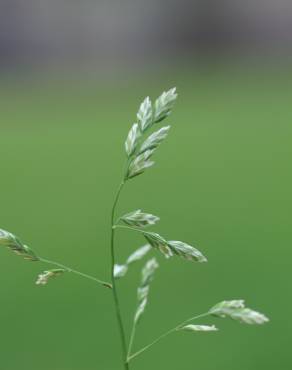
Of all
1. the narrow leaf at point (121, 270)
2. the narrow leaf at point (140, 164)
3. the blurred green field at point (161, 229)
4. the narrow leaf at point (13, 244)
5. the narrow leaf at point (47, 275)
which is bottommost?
the blurred green field at point (161, 229)

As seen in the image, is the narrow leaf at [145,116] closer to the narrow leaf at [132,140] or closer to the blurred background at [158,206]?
the narrow leaf at [132,140]

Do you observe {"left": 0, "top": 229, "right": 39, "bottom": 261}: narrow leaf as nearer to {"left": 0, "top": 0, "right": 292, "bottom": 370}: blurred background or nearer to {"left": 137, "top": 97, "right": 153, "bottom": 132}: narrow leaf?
{"left": 137, "top": 97, "right": 153, "bottom": 132}: narrow leaf

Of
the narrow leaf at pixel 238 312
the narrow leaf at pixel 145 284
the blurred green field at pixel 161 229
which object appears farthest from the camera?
the blurred green field at pixel 161 229

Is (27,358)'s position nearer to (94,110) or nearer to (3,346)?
(3,346)

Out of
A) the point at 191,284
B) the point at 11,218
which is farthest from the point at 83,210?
the point at 191,284

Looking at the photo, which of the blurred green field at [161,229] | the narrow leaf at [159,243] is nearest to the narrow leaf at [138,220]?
the narrow leaf at [159,243]

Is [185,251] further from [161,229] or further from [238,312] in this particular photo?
[161,229]
